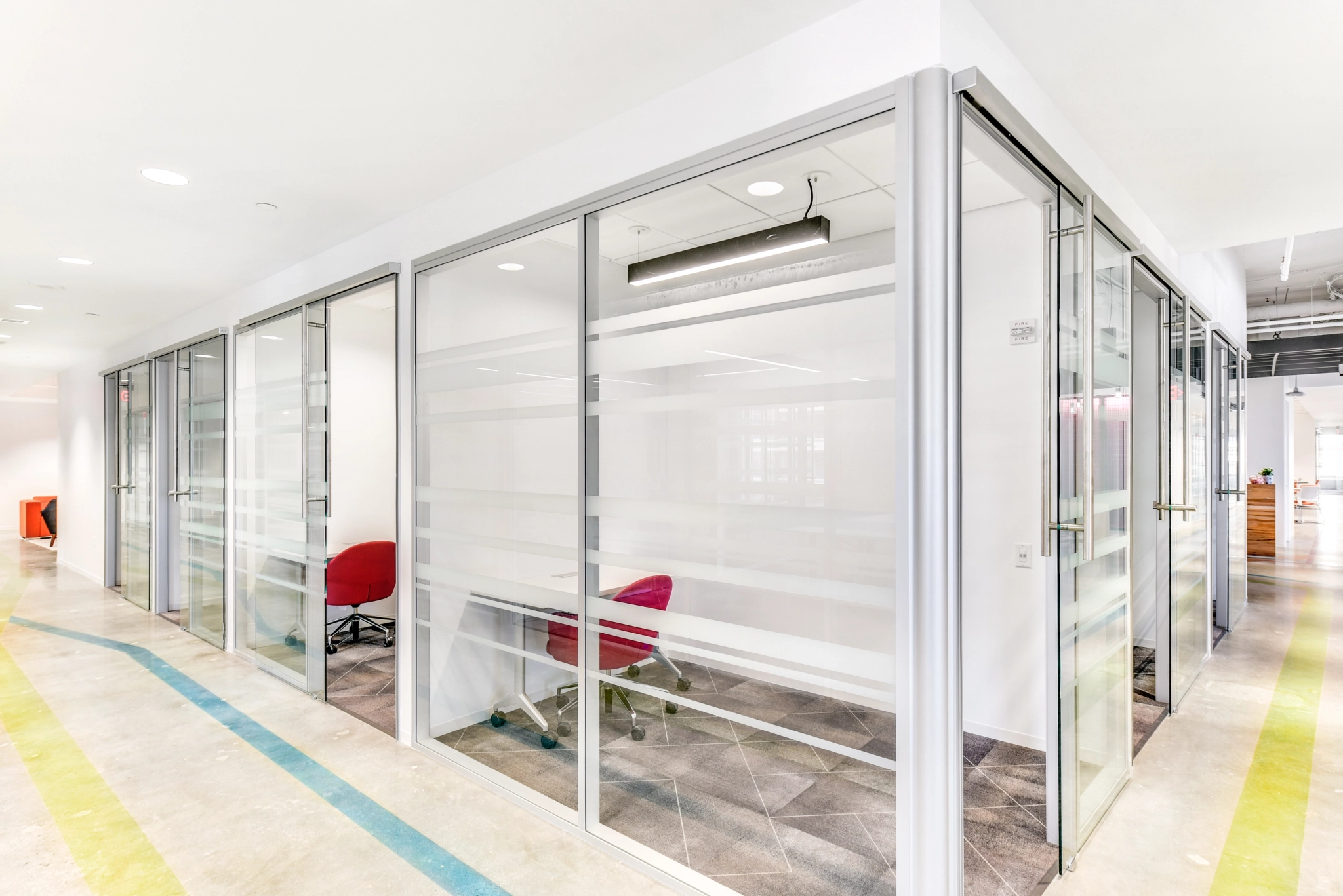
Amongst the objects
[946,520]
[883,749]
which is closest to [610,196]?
[946,520]

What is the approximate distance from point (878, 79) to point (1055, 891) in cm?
250

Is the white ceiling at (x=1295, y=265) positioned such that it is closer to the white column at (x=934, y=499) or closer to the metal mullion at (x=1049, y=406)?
the metal mullion at (x=1049, y=406)

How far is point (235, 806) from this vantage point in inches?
115

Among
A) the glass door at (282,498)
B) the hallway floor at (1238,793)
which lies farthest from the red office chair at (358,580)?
the hallway floor at (1238,793)

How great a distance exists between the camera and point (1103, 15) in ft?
6.42

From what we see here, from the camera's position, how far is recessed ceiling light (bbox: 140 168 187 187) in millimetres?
3078

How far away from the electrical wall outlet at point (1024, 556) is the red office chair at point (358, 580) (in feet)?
12.6

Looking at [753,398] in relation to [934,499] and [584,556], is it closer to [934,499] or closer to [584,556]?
[934,499]

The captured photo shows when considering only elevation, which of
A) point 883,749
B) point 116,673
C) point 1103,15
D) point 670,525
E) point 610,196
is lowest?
point 116,673

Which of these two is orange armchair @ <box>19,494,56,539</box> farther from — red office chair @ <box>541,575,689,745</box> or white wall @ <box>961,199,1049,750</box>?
white wall @ <box>961,199,1049,750</box>

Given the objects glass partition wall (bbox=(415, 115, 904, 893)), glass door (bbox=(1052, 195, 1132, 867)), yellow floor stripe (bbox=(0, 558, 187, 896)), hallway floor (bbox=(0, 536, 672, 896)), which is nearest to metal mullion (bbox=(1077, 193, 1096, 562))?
glass door (bbox=(1052, 195, 1132, 867))

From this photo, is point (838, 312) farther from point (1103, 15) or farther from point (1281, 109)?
point (1281, 109)

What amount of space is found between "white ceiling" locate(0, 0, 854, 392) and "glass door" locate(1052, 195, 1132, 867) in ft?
3.92

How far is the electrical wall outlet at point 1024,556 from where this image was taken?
332cm
